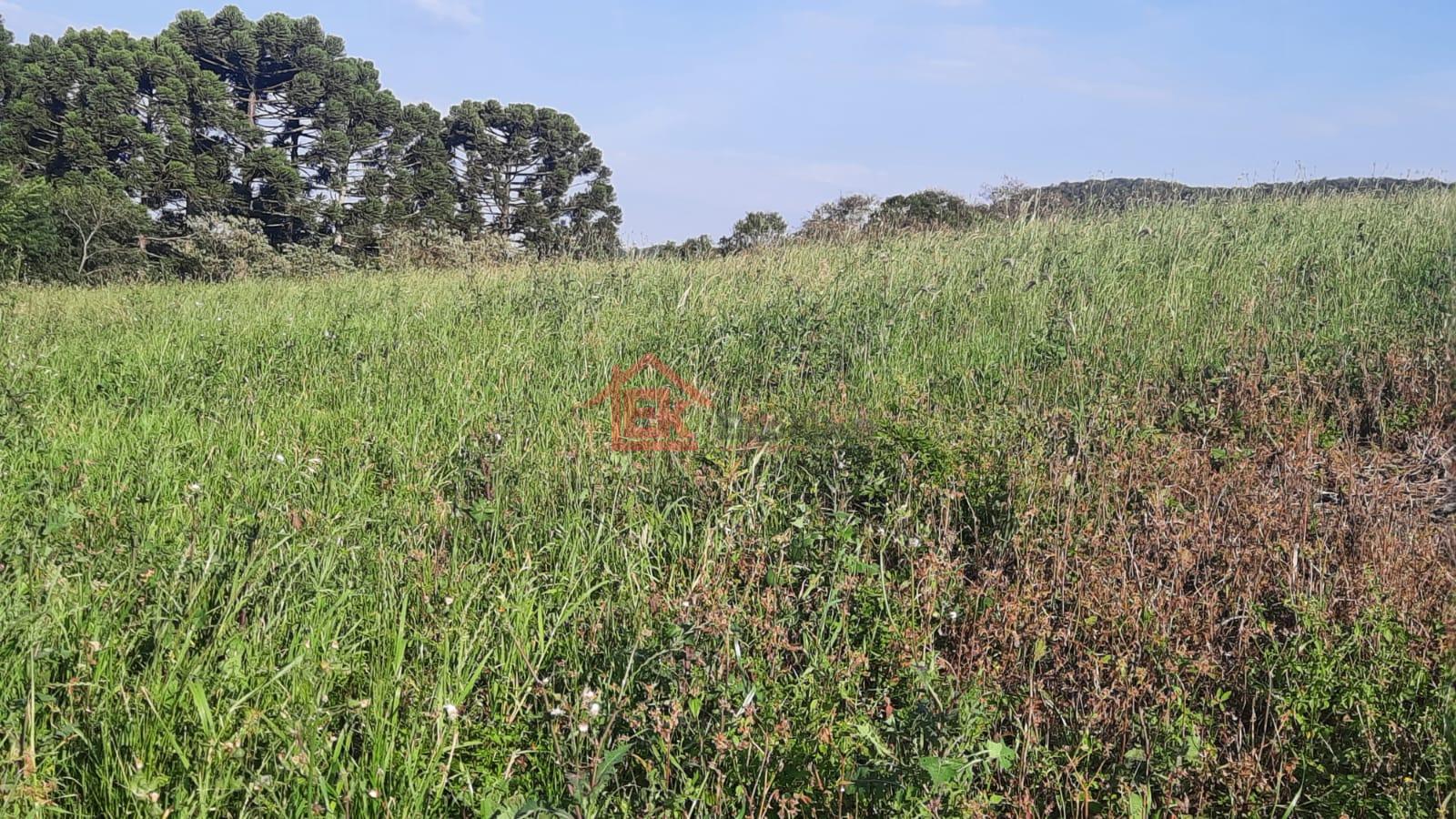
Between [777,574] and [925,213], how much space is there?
1085cm

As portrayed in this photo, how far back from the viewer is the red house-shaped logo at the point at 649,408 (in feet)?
11.8

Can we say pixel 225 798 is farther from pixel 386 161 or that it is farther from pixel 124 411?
pixel 386 161

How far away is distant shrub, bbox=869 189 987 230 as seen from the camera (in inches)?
392

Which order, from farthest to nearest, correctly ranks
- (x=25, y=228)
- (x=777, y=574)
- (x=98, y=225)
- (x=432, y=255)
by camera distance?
(x=98, y=225) < (x=25, y=228) < (x=432, y=255) < (x=777, y=574)

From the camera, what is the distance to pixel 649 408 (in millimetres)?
4082

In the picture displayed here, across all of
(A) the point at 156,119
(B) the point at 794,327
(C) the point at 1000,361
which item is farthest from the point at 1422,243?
(A) the point at 156,119

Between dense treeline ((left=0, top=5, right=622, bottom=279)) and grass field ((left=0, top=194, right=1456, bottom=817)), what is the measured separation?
66.3 ft

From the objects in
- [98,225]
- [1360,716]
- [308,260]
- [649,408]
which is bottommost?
[1360,716]

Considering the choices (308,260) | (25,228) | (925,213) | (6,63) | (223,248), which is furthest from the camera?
(6,63)

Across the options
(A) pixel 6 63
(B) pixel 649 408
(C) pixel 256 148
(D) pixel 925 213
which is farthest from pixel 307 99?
(B) pixel 649 408

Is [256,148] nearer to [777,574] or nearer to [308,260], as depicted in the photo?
[308,260]

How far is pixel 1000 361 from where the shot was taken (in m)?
4.31

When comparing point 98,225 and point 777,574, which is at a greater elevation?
point 98,225

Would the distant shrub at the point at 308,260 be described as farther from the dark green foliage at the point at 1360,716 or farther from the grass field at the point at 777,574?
the dark green foliage at the point at 1360,716
